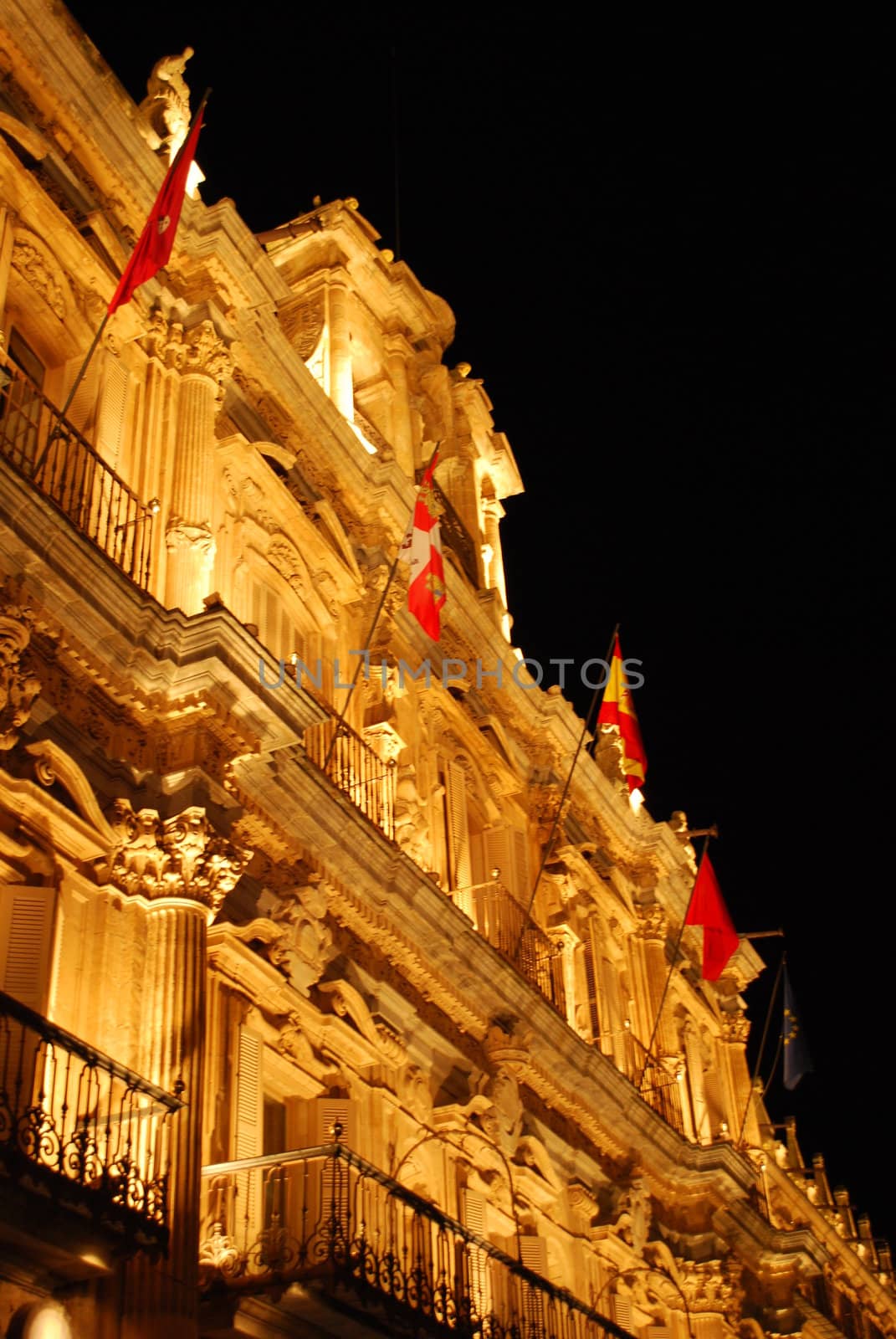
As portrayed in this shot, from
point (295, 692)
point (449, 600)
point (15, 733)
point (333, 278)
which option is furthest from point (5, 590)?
point (333, 278)

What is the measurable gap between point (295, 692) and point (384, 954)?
11.9ft

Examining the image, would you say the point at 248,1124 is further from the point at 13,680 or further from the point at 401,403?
the point at 401,403

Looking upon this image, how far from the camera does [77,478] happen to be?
45.5 feet

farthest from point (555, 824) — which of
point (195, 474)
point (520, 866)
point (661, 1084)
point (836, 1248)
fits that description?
point (836, 1248)

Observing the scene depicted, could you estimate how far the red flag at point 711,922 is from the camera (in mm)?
24172

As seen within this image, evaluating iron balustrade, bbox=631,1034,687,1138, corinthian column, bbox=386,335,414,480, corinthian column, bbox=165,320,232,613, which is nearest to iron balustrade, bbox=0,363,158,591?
corinthian column, bbox=165,320,232,613

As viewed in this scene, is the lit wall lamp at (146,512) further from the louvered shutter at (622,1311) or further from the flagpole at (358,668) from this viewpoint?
the louvered shutter at (622,1311)

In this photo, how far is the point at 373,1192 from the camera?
47.4 feet

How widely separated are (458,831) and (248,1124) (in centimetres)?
733

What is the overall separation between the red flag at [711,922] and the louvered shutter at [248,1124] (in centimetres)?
1171

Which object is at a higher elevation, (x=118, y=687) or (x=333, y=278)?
(x=333, y=278)

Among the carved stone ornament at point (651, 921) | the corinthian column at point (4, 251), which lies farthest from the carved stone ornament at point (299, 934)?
the carved stone ornament at point (651, 921)

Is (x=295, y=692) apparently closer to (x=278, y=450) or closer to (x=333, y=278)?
(x=278, y=450)

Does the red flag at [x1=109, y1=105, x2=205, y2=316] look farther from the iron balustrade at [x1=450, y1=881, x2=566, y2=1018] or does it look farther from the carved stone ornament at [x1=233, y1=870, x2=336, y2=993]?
the iron balustrade at [x1=450, y1=881, x2=566, y2=1018]
